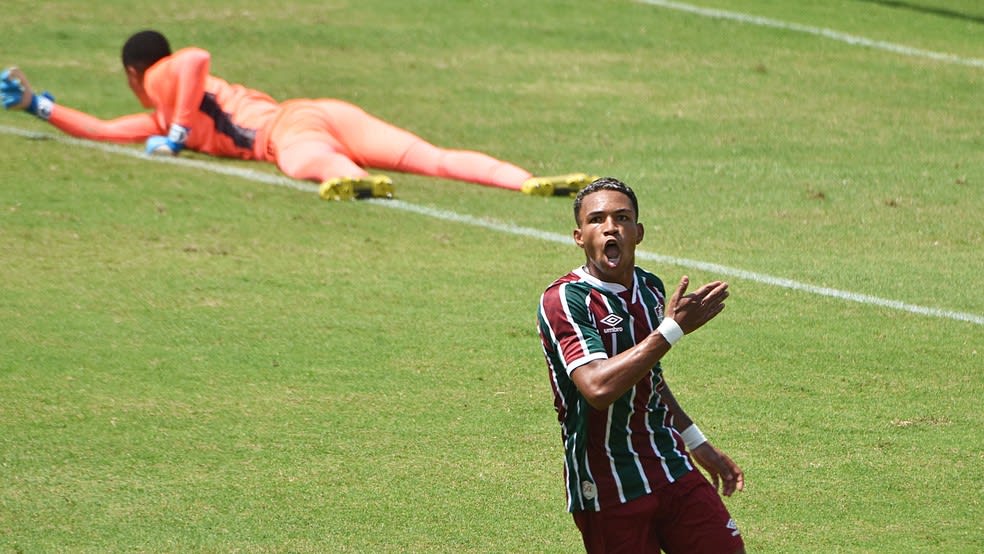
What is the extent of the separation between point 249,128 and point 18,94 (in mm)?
2015

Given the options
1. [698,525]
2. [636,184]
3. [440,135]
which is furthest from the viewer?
[440,135]

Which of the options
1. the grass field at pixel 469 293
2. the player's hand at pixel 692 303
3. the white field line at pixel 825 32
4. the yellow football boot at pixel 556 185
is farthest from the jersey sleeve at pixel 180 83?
the player's hand at pixel 692 303

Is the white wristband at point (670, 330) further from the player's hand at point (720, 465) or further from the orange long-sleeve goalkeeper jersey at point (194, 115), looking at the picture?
the orange long-sleeve goalkeeper jersey at point (194, 115)

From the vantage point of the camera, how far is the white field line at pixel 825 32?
1673 cm

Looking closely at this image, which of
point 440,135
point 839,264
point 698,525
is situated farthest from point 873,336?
point 440,135

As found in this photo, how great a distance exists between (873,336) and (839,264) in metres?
1.52

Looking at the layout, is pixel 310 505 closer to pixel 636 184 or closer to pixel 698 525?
pixel 698 525

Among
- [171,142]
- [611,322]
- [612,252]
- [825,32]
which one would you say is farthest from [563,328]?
[825,32]

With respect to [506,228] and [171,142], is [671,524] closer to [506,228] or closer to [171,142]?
[506,228]

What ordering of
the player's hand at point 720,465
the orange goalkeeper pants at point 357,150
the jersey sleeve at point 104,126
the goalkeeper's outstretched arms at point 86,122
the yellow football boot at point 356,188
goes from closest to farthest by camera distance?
the player's hand at point 720,465
the yellow football boot at point 356,188
the orange goalkeeper pants at point 357,150
the goalkeeper's outstretched arms at point 86,122
the jersey sleeve at point 104,126

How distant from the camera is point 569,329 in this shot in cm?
480

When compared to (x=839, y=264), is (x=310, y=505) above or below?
below

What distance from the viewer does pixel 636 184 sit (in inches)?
492

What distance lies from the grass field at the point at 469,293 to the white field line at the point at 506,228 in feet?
0.20
